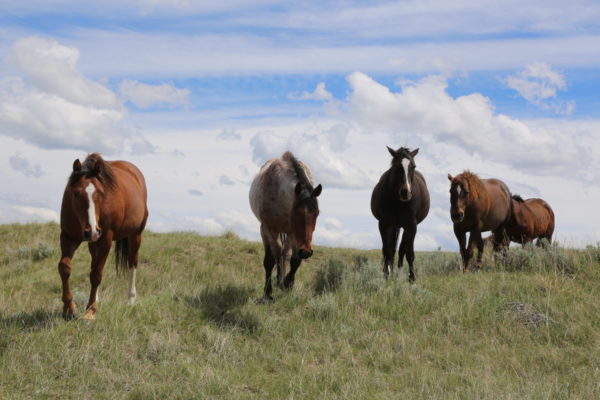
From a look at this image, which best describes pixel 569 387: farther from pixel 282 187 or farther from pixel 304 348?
pixel 282 187

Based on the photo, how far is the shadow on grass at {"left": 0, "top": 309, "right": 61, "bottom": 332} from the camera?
7516mm

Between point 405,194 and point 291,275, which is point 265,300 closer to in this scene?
point 291,275

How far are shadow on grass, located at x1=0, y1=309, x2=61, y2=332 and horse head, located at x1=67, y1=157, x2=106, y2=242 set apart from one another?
4.30ft

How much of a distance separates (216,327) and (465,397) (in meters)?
3.64

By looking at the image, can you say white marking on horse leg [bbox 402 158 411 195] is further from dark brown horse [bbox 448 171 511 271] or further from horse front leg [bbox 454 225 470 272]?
horse front leg [bbox 454 225 470 272]

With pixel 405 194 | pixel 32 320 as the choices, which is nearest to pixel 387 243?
pixel 405 194

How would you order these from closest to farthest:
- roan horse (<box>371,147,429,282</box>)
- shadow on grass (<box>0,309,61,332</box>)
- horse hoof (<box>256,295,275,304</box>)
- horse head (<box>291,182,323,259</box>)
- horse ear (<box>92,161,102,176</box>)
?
shadow on grass (<box>0,309,61,332</box>) < horse ear (<box>92,161,102,176</box>) < horse head (<box>291,182,323,259</box>) < horse hoof (<box>256,295,275,304</box>) < roan horse (<box>371,147,429,282</box>)

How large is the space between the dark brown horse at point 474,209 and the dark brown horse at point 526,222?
124 centimetres

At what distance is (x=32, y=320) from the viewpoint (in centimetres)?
787

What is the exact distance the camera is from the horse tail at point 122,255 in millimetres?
9820

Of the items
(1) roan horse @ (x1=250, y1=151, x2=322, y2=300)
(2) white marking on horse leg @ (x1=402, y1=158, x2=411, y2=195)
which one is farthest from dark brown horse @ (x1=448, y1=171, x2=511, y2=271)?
(1) roan horse @ (x1=250, y1=151, x2=322, y2=300)

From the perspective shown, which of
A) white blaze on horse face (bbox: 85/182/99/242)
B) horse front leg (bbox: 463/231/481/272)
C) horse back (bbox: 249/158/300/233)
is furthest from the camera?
horse front leg (bbox: 463/231/481/272)

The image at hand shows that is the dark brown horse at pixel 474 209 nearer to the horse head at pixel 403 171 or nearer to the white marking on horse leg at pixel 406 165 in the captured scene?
the horse head at pixel 403 171

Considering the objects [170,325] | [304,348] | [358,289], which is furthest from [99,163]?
[358,289]
